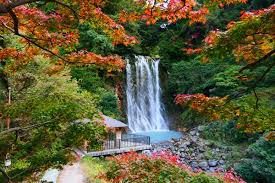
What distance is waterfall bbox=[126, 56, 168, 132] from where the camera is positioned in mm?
23016

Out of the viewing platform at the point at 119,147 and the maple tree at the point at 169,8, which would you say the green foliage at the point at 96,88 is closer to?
the viewing platform at the point at 119,147

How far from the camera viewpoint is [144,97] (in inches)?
A: 944

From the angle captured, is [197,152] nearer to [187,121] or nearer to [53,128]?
[187,121]

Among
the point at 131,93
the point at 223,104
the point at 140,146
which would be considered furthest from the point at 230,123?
the point at 223,104

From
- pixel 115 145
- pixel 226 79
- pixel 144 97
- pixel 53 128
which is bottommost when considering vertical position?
pixel 115 145

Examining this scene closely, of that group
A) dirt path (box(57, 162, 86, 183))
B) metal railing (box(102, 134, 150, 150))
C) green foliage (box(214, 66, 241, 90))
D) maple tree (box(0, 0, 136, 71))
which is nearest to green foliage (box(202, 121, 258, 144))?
green foliage (box(214, 66, 241, 90))

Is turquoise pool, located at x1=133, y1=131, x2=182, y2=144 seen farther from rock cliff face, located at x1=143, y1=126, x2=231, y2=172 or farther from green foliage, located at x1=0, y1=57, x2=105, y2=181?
green foliage, located at x1=0, y1=57, x2=105, y2=181

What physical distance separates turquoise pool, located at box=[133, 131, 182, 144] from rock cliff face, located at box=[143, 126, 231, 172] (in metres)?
1.14

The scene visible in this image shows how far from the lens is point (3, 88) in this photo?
36.4 feet

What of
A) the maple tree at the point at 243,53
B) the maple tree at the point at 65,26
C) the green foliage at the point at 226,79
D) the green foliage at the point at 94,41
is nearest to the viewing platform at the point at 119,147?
the green foliage at the point at 226,79

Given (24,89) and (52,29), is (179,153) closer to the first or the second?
(24,89)

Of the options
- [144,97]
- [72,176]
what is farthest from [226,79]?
[72,176]

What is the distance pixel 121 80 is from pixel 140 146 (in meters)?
8.50

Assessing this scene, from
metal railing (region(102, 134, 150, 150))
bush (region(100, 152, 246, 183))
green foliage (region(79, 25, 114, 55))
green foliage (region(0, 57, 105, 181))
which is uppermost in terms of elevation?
green foliage (region(79, 25, 114, 55))
